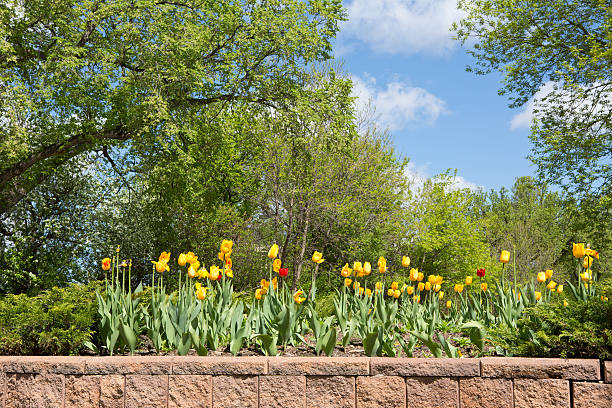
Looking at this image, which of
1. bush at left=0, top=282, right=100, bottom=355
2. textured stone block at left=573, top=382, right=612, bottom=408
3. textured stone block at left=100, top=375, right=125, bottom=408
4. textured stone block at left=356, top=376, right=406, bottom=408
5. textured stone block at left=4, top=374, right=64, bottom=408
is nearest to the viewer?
textured stone block at left=573, top=382, right=612, bottom=408

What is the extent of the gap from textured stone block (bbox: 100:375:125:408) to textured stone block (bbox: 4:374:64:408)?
15.4 inches

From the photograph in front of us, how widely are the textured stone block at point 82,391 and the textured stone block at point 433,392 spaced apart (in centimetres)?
248

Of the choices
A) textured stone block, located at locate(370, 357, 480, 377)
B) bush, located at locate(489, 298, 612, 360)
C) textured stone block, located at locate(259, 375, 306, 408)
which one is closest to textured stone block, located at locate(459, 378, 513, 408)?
textured stone block, located at locate(370, 357, 480, 377)

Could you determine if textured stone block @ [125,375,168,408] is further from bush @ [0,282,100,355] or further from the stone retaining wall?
bush @ [0,282,100,355]

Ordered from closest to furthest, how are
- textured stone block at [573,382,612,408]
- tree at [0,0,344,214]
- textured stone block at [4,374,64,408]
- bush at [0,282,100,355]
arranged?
textured stone block at [573,382,612,408], textured stone block at [4,374,64,408], bush at [0,282,100,355], tree at [0,0,344,214]

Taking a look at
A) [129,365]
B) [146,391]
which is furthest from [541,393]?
[129,365]

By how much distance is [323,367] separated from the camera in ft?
12.9

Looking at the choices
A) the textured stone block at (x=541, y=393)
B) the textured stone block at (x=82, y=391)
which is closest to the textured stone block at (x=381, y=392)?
the textured stone block at (x=541, y=393)

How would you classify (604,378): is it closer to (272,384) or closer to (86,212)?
(272,384)

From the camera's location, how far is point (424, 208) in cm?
1892

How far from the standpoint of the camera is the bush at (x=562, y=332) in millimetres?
4027

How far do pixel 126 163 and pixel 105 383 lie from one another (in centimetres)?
1016

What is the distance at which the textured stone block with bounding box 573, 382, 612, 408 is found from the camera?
3.81 m

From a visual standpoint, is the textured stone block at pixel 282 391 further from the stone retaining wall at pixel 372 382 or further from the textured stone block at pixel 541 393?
the textured stone block at pixel 541 393
